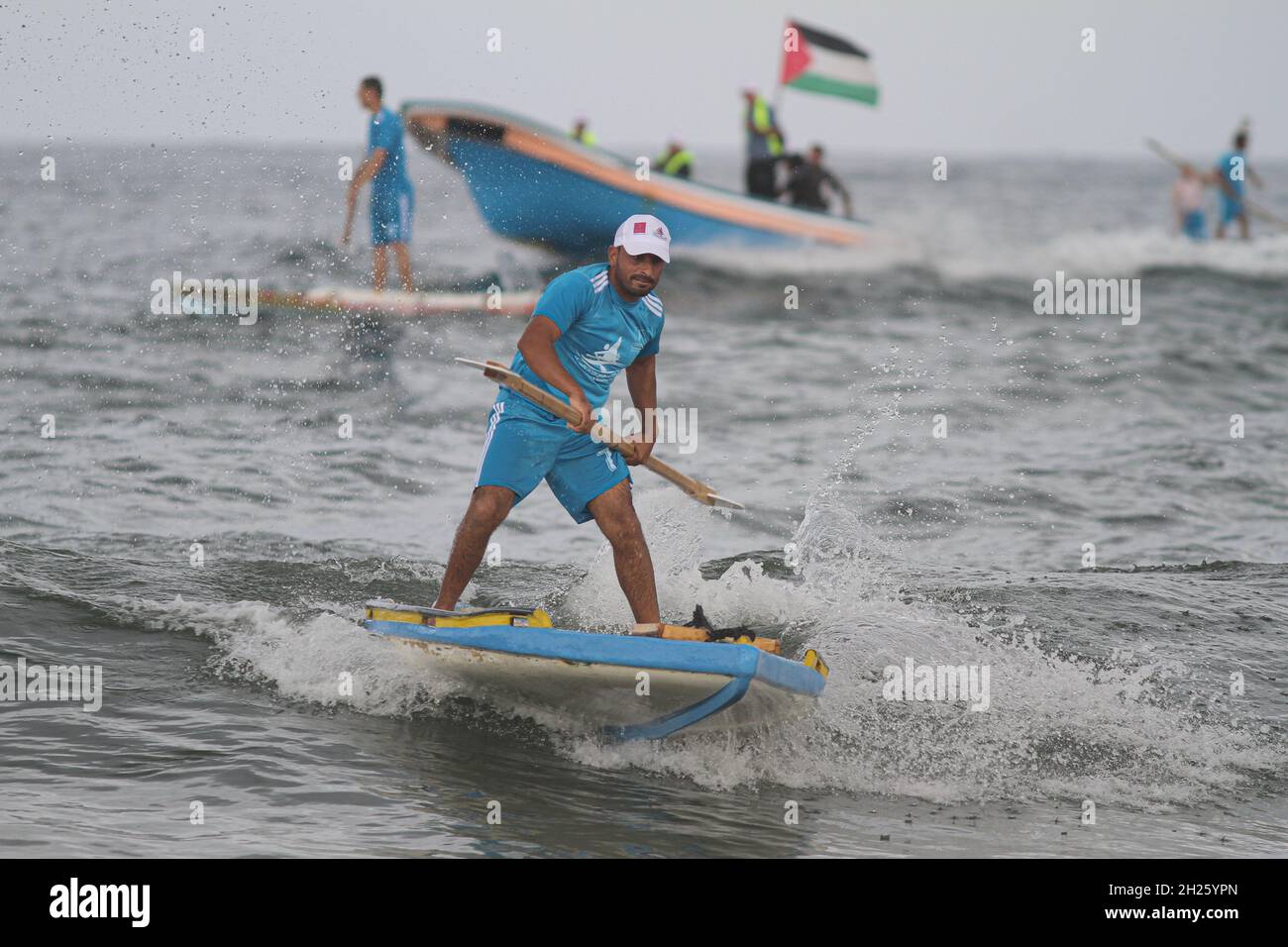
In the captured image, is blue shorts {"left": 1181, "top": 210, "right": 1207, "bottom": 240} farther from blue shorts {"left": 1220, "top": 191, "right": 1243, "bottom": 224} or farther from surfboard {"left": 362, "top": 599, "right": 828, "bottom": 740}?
surfboard {"left": 362, "top": 599, "right": 828, "bottom": 740}

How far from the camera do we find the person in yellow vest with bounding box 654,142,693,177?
71.8 feet

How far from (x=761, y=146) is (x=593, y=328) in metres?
16.8

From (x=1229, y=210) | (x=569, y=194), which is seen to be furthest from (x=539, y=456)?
(x=1229, y=210)

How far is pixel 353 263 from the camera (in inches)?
898

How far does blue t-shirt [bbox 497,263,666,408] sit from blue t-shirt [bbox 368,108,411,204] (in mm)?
9422

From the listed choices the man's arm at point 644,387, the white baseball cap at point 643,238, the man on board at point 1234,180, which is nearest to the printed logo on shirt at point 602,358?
the man's arm at point 644,387

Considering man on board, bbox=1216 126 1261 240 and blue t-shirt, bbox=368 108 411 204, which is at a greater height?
man on board, bbox=1216 126 1261 240

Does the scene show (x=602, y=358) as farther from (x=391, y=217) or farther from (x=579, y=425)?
(x=391, y=217)

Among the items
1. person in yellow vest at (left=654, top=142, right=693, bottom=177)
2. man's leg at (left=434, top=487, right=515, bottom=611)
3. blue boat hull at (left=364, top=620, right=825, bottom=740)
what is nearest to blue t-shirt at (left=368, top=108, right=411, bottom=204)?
person in yellow vest at (left=654, top=142, right=693, bottom=177)

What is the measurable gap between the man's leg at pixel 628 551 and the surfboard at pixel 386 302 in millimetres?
10455

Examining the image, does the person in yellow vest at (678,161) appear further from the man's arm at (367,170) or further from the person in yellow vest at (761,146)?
the man's arm at (367,170)

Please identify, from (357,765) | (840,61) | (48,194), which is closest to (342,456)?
(357,765)

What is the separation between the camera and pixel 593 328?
6238mm
